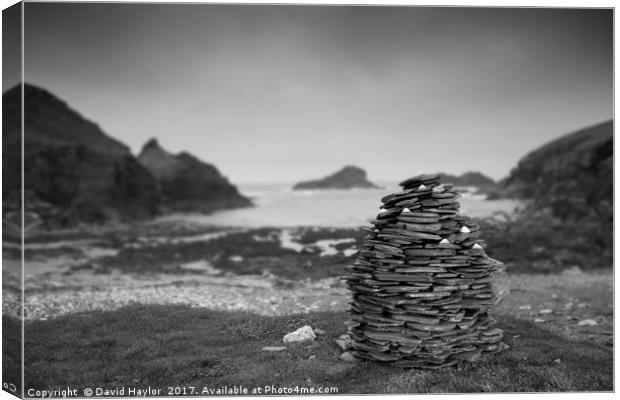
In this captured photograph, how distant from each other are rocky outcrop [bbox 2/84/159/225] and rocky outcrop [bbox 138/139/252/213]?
1.53 feet

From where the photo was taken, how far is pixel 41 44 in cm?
1138

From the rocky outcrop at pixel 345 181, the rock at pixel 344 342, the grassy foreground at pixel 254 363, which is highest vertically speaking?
the rocky outcrop at pixel 345 181

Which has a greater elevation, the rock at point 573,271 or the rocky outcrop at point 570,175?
the rocky outcrop at point 570,175

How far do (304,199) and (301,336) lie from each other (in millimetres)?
4475

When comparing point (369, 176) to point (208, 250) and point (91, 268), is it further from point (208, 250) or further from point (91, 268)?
point (91, 268)

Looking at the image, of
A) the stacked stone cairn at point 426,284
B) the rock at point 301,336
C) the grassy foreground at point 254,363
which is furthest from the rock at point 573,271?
the rock at point 301,336

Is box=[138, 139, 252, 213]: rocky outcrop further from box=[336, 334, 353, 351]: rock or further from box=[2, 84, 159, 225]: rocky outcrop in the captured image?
box=[336, 334, 353, 351]: rock

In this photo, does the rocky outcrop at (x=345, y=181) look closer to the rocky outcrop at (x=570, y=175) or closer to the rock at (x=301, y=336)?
the rock at (x=301, y=336)

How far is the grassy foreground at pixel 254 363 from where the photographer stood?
1017 cm

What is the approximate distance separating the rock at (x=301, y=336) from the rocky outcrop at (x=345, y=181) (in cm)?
376

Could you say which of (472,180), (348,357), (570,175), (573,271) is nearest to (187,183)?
(348,357)

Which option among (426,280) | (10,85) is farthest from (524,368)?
(10,85)

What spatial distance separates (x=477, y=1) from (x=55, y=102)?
10.5 m

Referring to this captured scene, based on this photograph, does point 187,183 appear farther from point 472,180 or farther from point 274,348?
point 472,180
